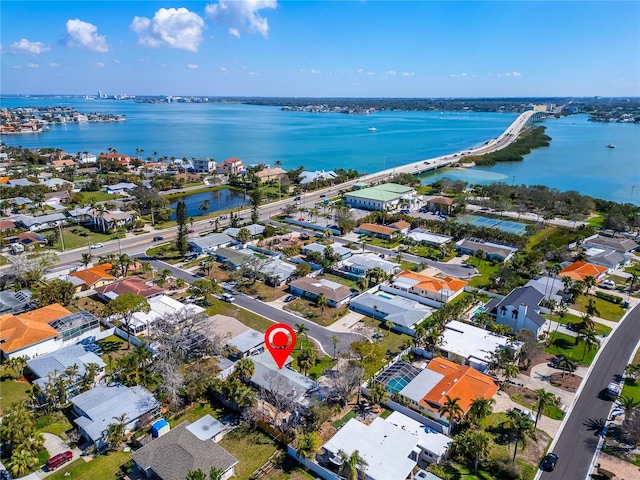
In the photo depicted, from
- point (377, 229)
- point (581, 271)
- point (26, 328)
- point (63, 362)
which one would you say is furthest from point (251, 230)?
point (581, 271)

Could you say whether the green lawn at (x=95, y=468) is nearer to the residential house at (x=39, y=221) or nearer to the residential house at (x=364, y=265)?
the residential house at (x=364, y=265)

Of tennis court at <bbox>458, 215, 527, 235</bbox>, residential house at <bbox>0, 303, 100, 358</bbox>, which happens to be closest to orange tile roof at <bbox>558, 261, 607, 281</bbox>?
tennis court at <bbox>458, 215, 527, 235</bbox>

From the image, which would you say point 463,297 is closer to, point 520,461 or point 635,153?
→ point 520,461

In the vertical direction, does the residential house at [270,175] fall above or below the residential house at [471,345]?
above

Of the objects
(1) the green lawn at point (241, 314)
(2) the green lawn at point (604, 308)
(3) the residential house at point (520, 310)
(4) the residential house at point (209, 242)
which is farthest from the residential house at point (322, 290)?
(2) the green lawn at point (604, 308)

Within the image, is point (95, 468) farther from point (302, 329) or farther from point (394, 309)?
point (394, 309)

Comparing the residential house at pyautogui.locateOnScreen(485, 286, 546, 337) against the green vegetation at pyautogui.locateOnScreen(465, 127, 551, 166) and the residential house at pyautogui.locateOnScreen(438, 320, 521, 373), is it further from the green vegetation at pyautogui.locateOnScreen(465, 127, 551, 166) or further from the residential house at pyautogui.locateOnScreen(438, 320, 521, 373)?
the green vegetation at pyautogui.locateOnScreen(465, 127, 551, 166)
